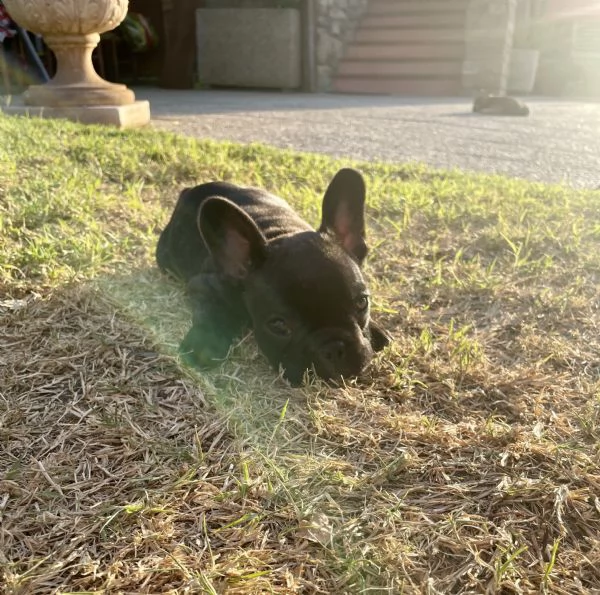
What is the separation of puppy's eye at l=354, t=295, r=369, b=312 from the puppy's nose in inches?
7.1

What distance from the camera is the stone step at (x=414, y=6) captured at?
1401cm

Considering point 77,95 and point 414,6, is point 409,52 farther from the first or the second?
point 77,95

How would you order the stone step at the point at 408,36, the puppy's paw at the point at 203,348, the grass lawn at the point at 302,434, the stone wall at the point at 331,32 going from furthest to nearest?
the stone step at the point at 408,36 → the stone wall at the point at 331,32 → the puppy's paw at the point at 203,348 → the grass lawn at the point at 302,434

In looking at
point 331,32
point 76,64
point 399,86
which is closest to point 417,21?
point 399,86

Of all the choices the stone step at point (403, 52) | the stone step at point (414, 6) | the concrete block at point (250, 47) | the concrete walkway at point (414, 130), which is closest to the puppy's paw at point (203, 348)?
the concrete walkway at point (414, 130)

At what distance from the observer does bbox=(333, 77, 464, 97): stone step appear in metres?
13.4

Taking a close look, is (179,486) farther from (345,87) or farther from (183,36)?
(183,36)

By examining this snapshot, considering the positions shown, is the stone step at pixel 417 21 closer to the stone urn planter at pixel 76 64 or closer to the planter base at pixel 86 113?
the stone urn planter at pixel 76 64

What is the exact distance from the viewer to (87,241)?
332 centimetres

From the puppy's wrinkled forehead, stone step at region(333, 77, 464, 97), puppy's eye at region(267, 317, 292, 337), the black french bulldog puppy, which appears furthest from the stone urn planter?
stone step at region(333, 77, 464, 97)

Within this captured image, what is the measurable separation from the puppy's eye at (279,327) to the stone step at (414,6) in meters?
13.9

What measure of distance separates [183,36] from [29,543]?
572 inches

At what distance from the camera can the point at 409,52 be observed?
13.8 meters

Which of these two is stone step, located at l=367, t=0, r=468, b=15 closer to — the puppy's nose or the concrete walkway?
the concrete walkway
